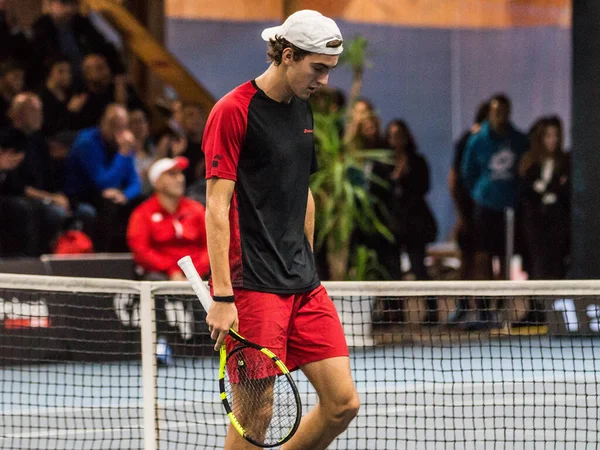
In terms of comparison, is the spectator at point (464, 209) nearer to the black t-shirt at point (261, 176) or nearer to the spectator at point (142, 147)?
the spectator at point (142, 147)

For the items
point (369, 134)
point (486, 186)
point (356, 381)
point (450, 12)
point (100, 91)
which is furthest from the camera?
point (450, 12)

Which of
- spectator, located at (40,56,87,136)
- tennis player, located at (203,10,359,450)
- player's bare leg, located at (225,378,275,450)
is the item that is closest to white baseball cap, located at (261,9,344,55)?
tennis player, located at (203,10,359,450)

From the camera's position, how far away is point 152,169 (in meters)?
9.13

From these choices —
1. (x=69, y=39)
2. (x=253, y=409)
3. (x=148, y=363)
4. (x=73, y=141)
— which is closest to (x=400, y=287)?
(x=148, y=363)

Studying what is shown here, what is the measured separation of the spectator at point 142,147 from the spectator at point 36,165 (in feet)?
3.27

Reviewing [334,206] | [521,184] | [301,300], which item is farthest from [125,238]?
[301,300]

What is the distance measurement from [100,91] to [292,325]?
696 cm

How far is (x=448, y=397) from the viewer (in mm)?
7512

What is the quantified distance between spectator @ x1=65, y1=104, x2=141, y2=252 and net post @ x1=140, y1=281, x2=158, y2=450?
4.91m

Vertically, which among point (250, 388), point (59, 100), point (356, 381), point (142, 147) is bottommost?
point (356, 381)

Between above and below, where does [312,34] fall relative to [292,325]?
above

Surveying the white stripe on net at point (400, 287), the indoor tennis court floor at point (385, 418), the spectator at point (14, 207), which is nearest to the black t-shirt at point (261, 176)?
the white stripe on net at point (400, 287)

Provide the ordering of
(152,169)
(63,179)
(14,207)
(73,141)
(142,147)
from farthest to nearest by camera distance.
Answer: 1. (142,147)
2. (73,141)
3. (63,179)
4. (14,207)
5. (152,169)

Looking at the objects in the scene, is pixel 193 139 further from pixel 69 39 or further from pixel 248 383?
pixel 248 383
